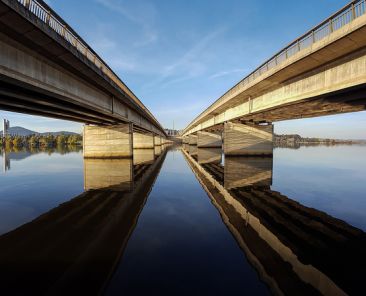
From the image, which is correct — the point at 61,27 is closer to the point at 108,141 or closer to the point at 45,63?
the point at 45,63

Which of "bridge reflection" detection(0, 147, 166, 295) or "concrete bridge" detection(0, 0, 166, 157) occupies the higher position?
"concrete bridge" detection(0, 0, 166, 157)

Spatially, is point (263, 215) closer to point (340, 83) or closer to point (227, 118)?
point (340, 83)

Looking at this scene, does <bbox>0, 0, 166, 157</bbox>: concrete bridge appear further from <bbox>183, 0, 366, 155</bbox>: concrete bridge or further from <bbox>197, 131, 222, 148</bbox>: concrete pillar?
<bbox>197, 131, 222, 148</bbox>: concrete pillar

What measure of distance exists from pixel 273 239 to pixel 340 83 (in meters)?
12.0

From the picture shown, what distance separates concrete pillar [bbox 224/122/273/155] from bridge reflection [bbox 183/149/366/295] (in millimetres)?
27265

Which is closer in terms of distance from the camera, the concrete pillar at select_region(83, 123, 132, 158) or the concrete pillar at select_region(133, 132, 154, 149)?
the concrete pillar at select_region(83, 123, 132, 158)

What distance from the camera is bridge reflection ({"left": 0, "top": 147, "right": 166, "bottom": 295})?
4.34m

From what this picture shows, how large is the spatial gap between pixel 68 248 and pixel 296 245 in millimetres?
6135

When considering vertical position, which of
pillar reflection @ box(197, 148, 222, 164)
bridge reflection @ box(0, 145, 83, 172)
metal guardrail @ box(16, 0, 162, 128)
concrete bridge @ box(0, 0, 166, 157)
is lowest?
bridge reflection @ box(0, 145, 83, 172)

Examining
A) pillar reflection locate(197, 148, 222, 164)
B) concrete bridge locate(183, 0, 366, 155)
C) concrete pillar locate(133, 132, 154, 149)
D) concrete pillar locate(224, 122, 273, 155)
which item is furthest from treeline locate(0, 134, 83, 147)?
concrete bridge locate(183, 0, 366, 155)

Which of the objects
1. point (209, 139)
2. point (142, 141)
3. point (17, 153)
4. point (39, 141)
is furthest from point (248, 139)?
point (39, 141)

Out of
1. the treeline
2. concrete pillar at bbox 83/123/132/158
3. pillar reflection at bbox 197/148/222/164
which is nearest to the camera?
pillar reflection at bbox 197/148/222/164

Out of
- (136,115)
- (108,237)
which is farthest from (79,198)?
(136,115)

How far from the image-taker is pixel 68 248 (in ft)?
19.7
